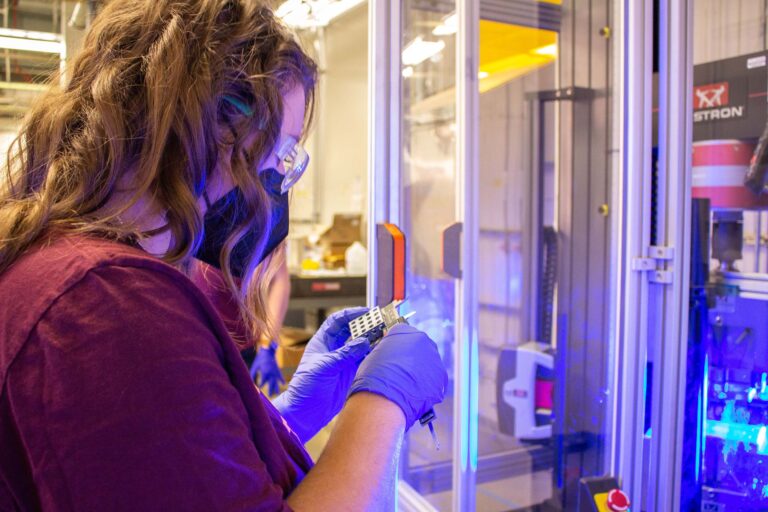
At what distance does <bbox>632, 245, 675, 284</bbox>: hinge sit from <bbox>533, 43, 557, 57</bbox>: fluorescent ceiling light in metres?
1.42

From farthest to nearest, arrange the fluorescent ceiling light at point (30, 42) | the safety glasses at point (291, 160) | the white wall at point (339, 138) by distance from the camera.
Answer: the white wall at point (339, 138)
the fluorescent ceiling light at point (30, 42)
the safety glasses at point (291, 160)

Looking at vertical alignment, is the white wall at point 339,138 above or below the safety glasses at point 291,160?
above

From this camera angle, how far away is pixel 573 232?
2.69 m

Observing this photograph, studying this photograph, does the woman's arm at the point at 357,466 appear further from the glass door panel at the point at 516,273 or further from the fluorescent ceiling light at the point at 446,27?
the glass door panel at the point at 516,273

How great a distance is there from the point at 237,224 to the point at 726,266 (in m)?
1.42

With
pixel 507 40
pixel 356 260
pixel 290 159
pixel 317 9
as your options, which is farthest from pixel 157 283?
pixel 356 260

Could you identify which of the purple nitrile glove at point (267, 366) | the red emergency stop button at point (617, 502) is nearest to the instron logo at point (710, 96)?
the red emergency stop button at point (617, 502)

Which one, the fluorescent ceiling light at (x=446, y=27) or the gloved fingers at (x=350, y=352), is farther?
the fluorescent ceiling light at (x=446, y=27)

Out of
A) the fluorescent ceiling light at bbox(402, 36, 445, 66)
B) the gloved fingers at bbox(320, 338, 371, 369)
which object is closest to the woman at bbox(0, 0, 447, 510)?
the gloved fingers at bbox(320, 338, 371, 369)

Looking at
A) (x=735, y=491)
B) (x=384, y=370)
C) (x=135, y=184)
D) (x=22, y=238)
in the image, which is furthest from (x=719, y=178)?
(x=22, y=238)

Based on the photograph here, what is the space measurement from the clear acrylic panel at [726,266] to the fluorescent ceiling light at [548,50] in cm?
117

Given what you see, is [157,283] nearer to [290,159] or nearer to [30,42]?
[290,159]

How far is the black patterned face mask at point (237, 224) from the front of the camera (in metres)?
0.84

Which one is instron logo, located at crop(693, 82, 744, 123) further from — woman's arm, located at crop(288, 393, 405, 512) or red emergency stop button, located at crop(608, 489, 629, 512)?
woman's arm, located at crop(288, 393, 405, 512)
